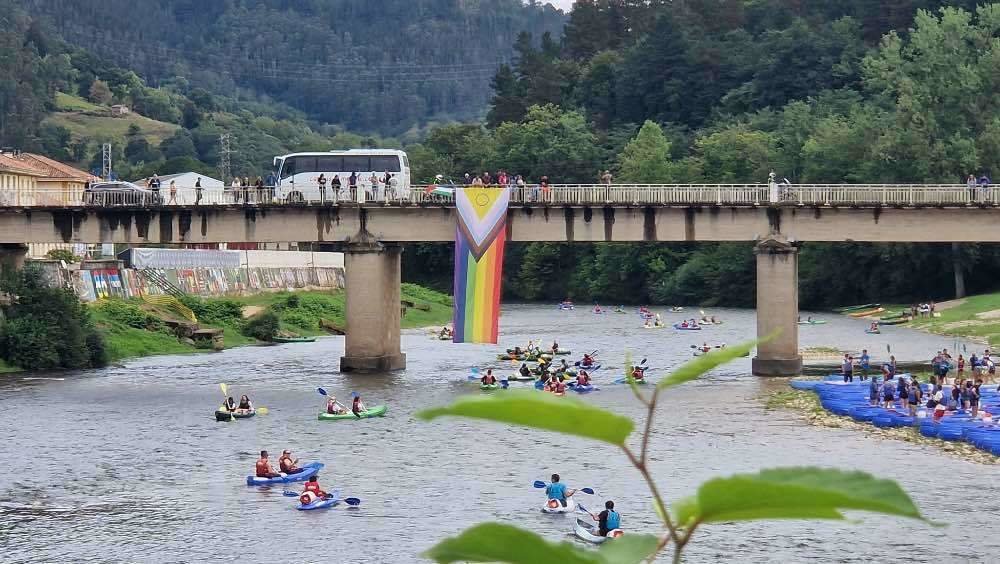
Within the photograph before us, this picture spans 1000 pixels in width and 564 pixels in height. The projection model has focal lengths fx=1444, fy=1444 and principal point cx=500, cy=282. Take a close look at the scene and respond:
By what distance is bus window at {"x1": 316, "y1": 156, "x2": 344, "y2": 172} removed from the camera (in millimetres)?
85875

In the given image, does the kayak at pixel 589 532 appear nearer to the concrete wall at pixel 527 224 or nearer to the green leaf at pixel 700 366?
the green leaf at pixel 700 366

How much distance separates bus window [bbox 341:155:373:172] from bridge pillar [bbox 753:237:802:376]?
2493 cm

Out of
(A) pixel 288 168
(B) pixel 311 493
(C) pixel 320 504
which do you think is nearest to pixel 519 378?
(A) pixel 288 168

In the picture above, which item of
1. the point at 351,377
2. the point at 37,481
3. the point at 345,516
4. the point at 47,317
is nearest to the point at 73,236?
the point at 47,317

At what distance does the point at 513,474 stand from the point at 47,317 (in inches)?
1661

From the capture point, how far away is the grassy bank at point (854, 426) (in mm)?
48156

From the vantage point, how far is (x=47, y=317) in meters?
78.2

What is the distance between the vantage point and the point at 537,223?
75.7 m

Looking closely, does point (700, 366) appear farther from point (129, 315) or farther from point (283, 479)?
point (129, 315)

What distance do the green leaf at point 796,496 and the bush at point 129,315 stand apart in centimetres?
9106

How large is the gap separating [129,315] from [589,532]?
63493 millimetres

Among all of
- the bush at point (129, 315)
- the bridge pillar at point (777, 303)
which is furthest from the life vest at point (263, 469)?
the bush at point (129, 315)

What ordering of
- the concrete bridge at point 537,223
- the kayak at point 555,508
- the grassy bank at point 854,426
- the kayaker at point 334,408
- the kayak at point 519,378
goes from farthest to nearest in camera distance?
the concrete bridge at point 537,223, the kayak at point 519,378, the kayaker at point 334,408, the grassy bank at point 854,426, the kayak at point 555,508

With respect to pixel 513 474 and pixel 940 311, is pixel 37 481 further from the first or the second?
pixel 940 311
